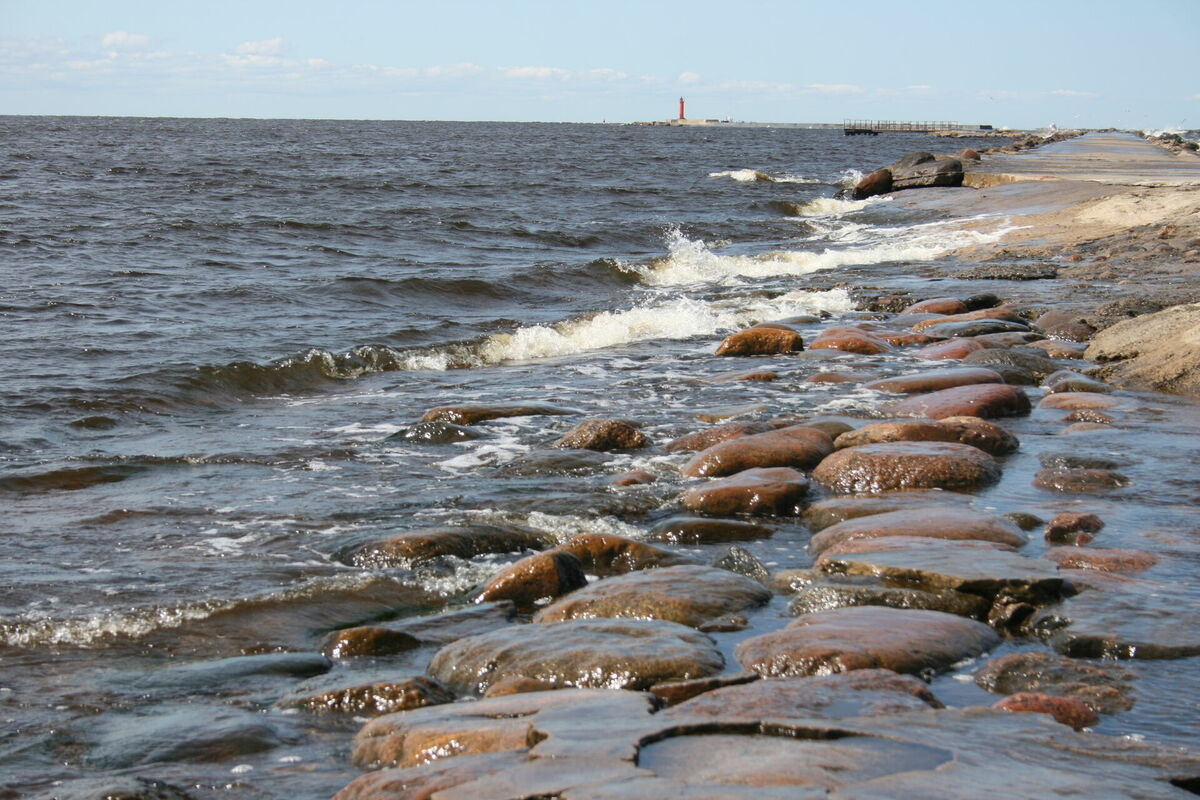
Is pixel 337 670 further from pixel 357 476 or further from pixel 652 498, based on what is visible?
pixel 357 476

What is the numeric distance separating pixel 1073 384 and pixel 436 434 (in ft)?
16.1

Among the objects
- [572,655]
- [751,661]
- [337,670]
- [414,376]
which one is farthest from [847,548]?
[414,376]

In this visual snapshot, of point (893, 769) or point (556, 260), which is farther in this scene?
point (556, 260)

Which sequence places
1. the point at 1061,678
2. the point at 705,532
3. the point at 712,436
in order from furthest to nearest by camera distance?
1. the point at 712,436
2. the point at 705,532
3. the point at 1061,678

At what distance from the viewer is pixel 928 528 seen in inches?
211

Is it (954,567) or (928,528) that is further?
(928,528)

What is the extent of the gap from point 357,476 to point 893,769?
538cm

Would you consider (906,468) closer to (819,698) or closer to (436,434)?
(819,698)

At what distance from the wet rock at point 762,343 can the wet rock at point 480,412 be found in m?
3.04

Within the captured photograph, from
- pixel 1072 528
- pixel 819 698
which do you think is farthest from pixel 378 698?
pixel 1072 528

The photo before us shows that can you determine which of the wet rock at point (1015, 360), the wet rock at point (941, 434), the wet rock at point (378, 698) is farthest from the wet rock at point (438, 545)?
the wet rock at point (1015, 360)

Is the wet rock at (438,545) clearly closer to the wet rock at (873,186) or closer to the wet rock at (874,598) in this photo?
the wet rock at (874,598)

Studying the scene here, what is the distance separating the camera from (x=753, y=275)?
19562 mm

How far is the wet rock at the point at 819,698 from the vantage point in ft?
10.7
